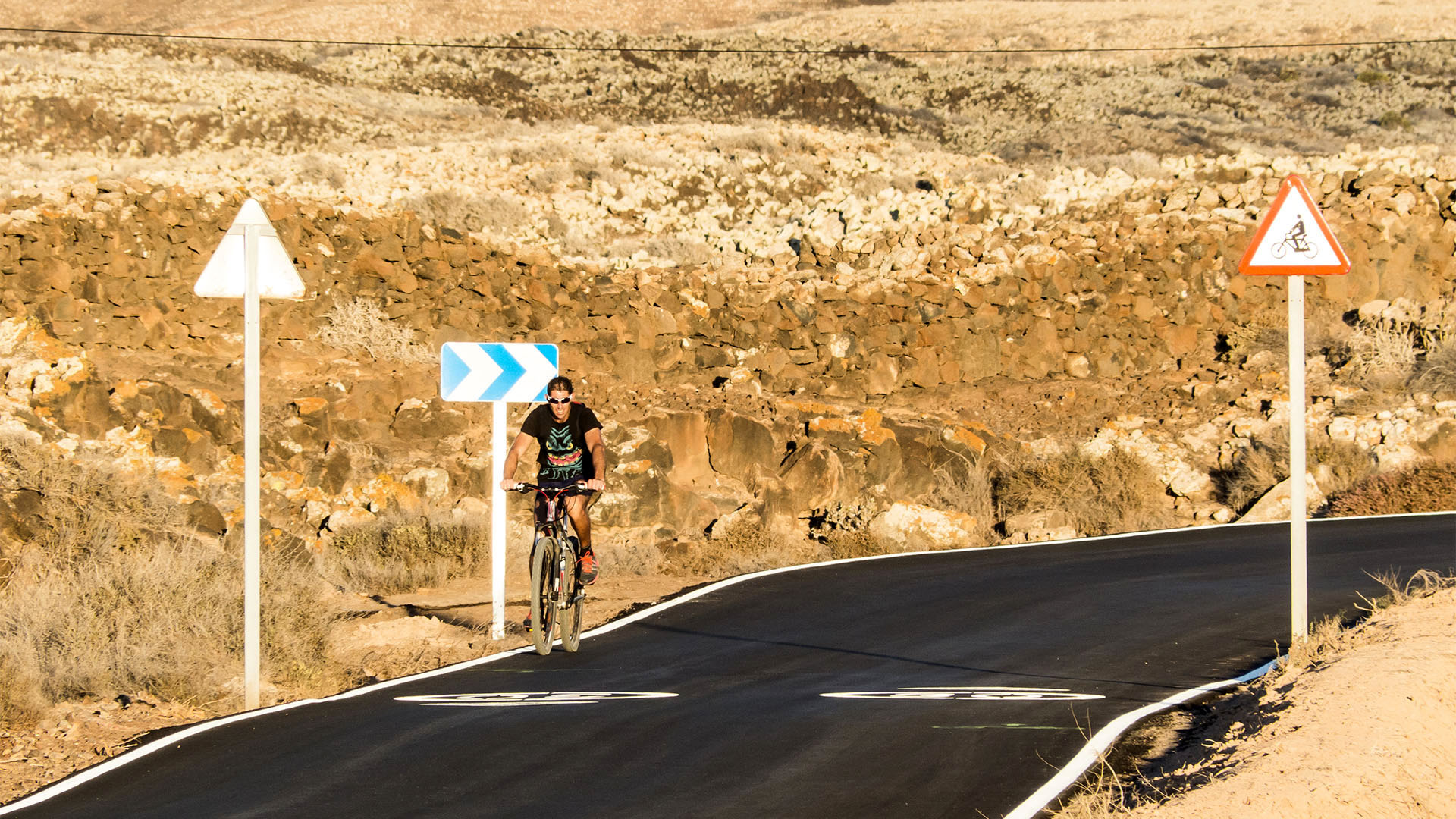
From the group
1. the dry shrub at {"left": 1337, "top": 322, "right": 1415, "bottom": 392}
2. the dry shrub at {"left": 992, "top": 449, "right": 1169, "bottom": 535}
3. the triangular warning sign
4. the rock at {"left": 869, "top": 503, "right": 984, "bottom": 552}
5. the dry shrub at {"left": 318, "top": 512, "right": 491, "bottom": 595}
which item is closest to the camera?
the triangular warning sign

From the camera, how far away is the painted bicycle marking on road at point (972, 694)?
27.7 feet

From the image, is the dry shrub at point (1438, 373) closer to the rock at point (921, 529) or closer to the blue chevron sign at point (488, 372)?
the rock at point (921, 529)

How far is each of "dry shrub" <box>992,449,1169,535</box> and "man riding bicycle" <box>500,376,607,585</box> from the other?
10275 mm

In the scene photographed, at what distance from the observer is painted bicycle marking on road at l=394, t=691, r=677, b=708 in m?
8.57

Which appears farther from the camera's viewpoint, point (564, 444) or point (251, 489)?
point (564, 444)

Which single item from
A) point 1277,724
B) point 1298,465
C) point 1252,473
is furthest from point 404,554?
point 1252,473

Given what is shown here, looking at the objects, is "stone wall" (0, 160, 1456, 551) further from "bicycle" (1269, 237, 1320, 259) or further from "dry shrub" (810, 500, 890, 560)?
"bicycle" (1269, 237, 1320, 259)

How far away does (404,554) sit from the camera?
603 inches

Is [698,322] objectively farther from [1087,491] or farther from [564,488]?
[564,488]

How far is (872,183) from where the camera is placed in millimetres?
32625

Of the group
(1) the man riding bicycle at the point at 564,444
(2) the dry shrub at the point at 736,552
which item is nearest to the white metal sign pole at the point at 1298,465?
(1) the man riding bicycle at the point at 564,444

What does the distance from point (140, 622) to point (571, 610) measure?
322 cm

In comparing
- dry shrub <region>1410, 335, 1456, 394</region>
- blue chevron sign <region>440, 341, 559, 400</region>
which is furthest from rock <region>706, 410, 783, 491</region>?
dry shrub <region>1410, 335, 1456, 394</region>

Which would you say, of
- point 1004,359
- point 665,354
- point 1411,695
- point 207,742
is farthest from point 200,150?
point 1411,695
